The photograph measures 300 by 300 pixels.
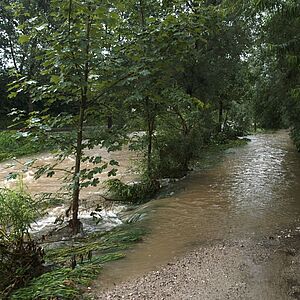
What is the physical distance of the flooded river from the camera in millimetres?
4426

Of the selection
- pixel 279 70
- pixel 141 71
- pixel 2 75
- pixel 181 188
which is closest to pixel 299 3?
pixel 141 71

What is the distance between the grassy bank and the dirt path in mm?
250

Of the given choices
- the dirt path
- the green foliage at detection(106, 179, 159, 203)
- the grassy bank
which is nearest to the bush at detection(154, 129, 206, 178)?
the green foliage at detection(106, 179, 159, 203)

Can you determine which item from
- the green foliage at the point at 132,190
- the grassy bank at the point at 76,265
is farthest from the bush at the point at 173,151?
the grassy bank at the point at 76,265

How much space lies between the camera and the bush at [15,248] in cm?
330

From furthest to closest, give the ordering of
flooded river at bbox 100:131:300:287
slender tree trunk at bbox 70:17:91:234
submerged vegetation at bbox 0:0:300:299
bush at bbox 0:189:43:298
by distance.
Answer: slender tree trunk at bbox 70:17:91:234, flooded river at bbox 100:131:300:287, submerged vegetation at bbox 0:0:300:299, bush at bbox 0:189:43:298

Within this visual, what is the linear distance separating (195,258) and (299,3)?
154 inches

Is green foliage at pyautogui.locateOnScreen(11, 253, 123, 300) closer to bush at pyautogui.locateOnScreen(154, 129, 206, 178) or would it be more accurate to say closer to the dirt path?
the dirt path

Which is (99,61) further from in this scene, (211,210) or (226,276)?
(211,210)

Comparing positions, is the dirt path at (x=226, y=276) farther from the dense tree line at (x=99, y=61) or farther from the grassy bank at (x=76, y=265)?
the dense tree line at (x=99, y=61)

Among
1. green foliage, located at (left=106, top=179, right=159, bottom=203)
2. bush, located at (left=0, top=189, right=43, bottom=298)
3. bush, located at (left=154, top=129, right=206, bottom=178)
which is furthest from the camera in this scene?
bush, located at (left=154, top=129, right=206, bottom=178)

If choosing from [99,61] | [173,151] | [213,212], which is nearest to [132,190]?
[173,151]

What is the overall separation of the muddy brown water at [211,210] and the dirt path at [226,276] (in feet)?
0.73

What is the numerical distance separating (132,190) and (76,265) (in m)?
4.12
